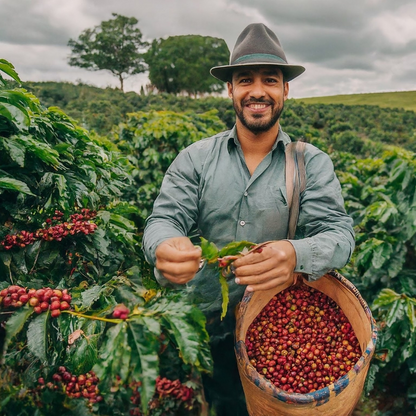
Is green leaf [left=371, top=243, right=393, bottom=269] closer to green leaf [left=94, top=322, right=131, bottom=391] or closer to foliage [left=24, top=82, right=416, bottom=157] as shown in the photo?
green leaf [left=94, top=322, right=131, bottom=391]

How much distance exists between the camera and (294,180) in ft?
6.99

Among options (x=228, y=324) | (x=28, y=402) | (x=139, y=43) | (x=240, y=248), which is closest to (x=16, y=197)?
(x=28, y=402)

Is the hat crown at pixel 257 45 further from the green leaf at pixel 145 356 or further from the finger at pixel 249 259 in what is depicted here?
the green leaf at pixel 145 356

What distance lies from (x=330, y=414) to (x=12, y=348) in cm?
167

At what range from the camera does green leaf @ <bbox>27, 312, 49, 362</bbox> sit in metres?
1.31

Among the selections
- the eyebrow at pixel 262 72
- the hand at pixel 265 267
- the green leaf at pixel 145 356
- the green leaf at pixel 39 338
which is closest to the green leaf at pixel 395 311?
the hand at pixel 265 267

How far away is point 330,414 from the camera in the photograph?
165 cm

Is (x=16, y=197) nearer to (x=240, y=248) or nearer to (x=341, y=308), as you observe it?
(x=240, y=248)

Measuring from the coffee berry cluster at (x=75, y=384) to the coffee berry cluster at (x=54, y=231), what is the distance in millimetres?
788

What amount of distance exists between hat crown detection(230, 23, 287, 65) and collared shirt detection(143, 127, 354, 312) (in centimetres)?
46

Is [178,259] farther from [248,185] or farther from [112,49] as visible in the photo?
[112,49]

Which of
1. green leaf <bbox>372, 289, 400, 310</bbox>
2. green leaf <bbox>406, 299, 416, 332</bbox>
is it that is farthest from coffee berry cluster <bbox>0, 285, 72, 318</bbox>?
green leaf <bbox>406, 299, 416, 332</bbox>

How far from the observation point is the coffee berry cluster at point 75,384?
87.4 inches

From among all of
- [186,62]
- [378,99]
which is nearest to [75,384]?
[186,62]
